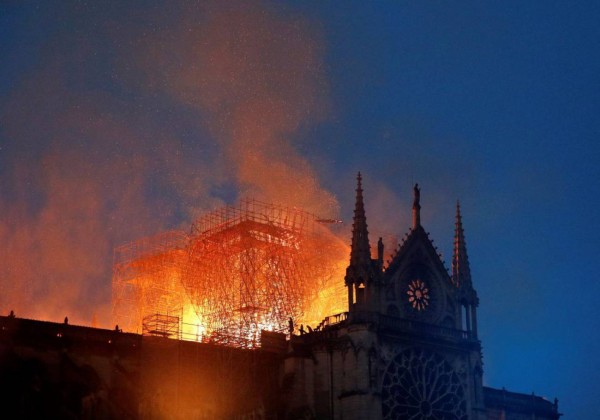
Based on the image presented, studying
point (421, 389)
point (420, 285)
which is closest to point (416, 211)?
point (420, 285)

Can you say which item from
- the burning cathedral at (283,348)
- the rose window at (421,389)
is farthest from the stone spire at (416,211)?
the rose window at (421,389)

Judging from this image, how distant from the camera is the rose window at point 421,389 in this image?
193 ft

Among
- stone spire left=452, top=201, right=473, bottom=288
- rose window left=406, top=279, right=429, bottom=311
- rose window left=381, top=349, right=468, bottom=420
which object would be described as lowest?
rose window left=381, top=349, right=468, bottom=420

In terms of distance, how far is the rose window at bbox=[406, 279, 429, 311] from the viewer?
63406 mm

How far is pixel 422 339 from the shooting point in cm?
6116

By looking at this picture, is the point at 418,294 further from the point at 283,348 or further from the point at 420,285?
the point at 283,348

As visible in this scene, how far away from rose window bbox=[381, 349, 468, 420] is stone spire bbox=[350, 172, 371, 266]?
6199mm

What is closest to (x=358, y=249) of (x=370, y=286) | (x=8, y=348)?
(x=370, y=286)

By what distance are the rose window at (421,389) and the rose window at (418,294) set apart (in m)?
3.41

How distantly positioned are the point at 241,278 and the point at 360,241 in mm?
13175

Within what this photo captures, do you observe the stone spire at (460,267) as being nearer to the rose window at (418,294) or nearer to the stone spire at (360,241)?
the rose window at (418,294)

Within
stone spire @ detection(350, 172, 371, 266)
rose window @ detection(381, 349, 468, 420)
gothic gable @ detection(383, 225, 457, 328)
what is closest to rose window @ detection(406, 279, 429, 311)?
gothic gable @ detection(383, 225, 457, 328)

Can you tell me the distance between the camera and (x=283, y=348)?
60.4 m

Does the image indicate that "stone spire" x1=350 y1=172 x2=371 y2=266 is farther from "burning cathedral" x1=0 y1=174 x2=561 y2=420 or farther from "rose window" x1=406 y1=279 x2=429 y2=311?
"rose window" x1=406 y1=279 x2=429 y2=311
